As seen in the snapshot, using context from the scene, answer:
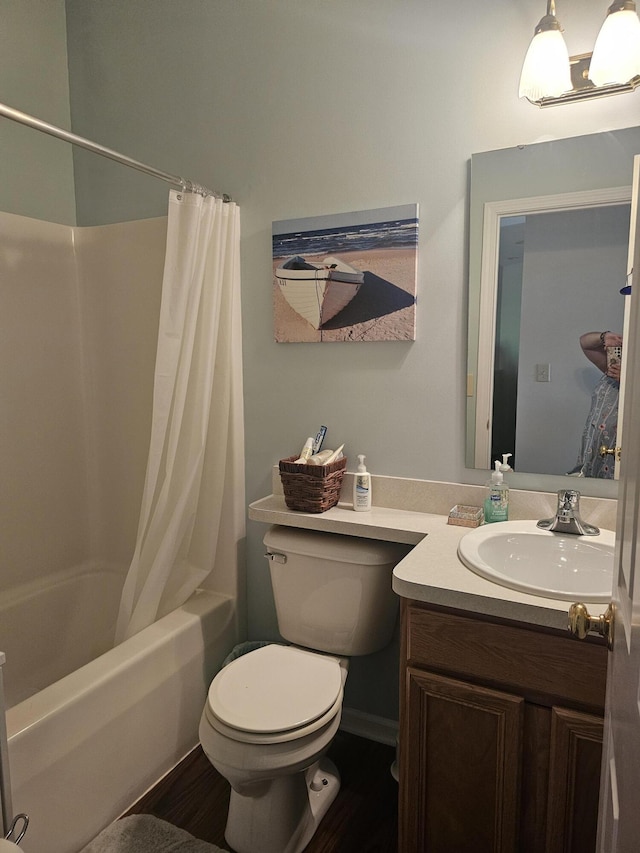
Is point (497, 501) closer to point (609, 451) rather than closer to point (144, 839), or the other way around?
point (609, 451)

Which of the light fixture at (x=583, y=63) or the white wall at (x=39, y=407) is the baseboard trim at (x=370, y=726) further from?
the light fixture at (x=583, y=63)

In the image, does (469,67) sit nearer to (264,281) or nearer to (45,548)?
(264,281)

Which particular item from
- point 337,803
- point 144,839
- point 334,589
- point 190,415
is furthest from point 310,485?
point 144,839

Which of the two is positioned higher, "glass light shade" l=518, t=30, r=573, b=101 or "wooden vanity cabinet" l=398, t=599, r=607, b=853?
"glass light shade" l=518, t=30, r=573, b=101

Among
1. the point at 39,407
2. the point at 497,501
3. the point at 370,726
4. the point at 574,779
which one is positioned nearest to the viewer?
the point at 574,779

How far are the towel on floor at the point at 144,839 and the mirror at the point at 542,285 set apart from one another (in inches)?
54.1

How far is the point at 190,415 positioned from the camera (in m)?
2.05

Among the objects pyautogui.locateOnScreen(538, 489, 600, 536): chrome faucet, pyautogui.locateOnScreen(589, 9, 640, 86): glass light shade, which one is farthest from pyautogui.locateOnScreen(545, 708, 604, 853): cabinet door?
pyautogui.locateOnScreen(589, 9, 640, 86): glass light shade

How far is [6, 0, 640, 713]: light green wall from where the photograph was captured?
1716 millimetres

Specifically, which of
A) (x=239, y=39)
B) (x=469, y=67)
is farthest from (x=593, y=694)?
(x=239, y=39)

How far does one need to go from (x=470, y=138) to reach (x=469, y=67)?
19cm

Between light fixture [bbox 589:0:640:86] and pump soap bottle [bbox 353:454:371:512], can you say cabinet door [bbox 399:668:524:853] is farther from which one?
light fixture [bbox 589:0:640:86]

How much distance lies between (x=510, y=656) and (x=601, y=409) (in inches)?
28.9

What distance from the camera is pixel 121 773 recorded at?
5.74 feet
